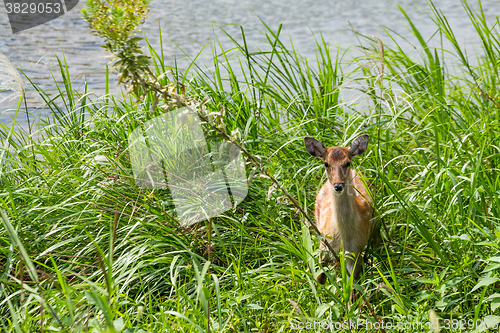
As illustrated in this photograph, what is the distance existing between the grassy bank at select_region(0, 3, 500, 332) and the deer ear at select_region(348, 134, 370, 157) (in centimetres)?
12

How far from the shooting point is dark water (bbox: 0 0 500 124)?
7637 mm

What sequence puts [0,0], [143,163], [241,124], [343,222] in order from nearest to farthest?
[343,222], [143,163], [241,124], [0,0]

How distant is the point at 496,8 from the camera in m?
10.3

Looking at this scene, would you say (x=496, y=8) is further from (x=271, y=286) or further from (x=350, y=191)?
(x=271, y=286)

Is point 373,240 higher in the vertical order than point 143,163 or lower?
lower

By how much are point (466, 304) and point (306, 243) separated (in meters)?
0.87

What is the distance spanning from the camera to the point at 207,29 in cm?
947

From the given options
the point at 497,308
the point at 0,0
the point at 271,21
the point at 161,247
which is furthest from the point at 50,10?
the point at 497,308
